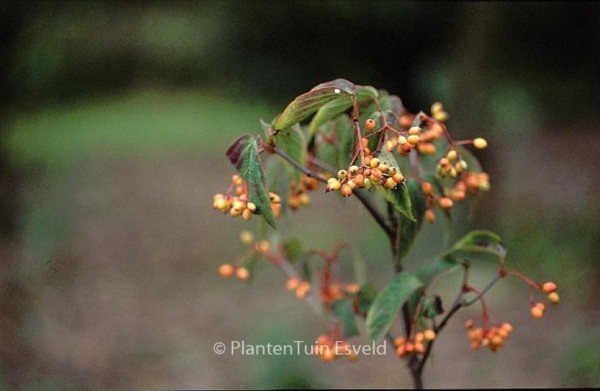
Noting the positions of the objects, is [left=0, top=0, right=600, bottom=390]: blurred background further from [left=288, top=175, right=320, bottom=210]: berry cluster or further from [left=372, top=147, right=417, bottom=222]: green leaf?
[left=372, top=147, right=417, bottom=222]: green leaf

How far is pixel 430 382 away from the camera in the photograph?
7.02 feet

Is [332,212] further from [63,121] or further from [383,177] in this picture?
[383,177]

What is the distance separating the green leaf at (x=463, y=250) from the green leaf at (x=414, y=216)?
0.26ft

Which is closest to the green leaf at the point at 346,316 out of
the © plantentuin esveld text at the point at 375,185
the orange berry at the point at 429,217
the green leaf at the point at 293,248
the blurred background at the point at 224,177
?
the © plantentuin esveld text at the point at 375,185

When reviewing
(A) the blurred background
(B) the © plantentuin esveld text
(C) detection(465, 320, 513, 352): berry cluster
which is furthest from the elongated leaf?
(A) the blurred background

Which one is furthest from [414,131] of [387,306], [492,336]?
[492,336]

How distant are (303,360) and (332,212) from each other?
184 cm

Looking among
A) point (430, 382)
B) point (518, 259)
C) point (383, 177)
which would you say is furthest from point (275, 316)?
point (383, 177)

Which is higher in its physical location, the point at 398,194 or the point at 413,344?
the point at 398,194

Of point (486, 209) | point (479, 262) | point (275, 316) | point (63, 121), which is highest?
point (63, 121)

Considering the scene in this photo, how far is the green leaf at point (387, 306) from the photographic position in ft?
2.68

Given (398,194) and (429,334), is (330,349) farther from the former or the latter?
(398,194)

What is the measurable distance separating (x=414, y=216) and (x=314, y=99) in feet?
0.69

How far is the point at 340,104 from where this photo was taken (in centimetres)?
76
